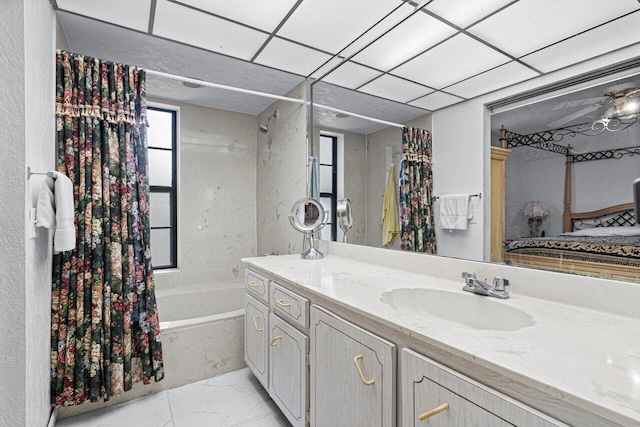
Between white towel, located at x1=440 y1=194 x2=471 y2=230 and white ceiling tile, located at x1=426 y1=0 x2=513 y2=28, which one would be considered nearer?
white ceiling tile, located at x1=426 y1=0 x2=513 y2=28

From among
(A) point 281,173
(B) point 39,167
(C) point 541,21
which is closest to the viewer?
(C) point 541,21

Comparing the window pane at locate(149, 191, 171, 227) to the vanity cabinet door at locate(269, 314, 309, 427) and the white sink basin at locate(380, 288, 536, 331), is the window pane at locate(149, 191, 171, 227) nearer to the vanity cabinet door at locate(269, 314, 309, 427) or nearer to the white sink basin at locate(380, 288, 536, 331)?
the vanity cabinet door at locate(269, 314, 309, 427)

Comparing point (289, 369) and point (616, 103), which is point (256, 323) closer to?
point (289, 369)

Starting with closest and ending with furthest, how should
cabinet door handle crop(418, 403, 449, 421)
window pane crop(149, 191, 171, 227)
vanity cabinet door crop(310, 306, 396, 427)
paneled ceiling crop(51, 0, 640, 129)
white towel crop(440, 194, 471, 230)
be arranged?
cabinet door handle crop(418, 403, 449, 421) → vanity cabinet door crop(310, 306, 396, 427) → paneled ceiling crop(51, 0, 640, 129) → white towel crop(440, 194, 471, 230) → window pane crop(149, 191, 171, 227)

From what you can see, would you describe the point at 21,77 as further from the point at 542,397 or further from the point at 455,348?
the point at 542,397

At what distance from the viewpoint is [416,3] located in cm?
157

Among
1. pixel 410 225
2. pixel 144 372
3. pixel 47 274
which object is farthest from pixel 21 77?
pixel 410 225

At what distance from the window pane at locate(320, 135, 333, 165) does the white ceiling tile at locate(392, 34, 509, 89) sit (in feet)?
2.44

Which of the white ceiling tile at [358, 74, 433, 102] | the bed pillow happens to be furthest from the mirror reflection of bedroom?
the white ceiling tile at [358, 74, 433, 102]

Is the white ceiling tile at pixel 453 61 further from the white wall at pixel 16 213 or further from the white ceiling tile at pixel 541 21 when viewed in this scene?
the white wall at pixel 16 213

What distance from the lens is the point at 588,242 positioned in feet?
3.45

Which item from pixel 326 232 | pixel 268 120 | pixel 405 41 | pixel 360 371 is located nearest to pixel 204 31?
pixel 405 41

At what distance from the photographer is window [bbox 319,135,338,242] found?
7.41ft

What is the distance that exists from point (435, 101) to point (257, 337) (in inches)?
67.3
